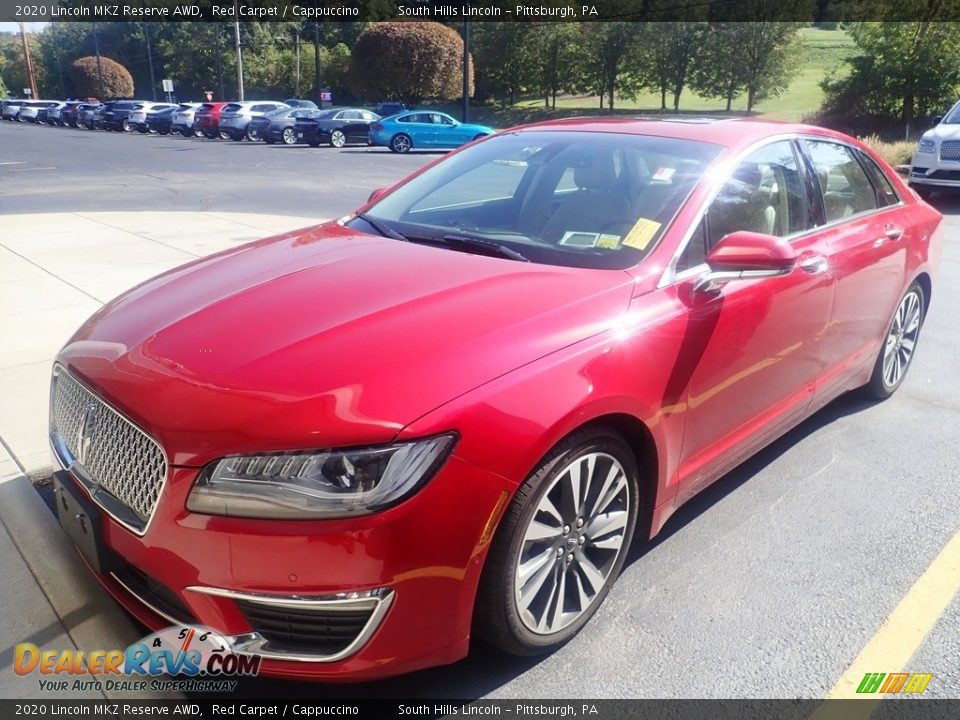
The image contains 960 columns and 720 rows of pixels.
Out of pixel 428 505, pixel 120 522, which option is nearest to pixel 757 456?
pixel 428 505

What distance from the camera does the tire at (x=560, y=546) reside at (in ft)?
7.74

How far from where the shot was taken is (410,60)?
1957 inches

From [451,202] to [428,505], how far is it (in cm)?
205

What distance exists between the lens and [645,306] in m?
2.81

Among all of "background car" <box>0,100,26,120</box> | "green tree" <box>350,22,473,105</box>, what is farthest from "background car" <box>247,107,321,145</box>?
"background car" <box>0,100,26,120</box>

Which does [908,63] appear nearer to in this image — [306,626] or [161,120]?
[161,120]

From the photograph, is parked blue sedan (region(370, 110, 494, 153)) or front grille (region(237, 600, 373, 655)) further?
parked blue sedan (region(370, 110, 494, 153))

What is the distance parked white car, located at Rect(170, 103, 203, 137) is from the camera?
36.5 meters

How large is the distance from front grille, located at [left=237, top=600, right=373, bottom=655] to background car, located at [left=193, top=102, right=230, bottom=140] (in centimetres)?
3539

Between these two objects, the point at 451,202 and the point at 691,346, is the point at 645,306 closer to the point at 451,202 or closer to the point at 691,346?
the point at 691,346

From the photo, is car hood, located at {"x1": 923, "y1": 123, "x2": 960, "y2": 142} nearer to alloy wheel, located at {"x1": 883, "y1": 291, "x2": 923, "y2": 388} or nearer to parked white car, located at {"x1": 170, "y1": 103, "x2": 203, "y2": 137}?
alloy wheel, located at {"x1": 883, "y1": 291, "x2": 923, "y2": 388}

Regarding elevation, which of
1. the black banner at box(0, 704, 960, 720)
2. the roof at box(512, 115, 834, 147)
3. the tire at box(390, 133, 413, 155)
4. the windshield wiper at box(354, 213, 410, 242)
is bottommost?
the black banner at box(0, 704, 960, 720)

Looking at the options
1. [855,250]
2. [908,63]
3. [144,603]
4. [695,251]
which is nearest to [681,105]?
[908,63]

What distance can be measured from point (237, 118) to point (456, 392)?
1345 inches
